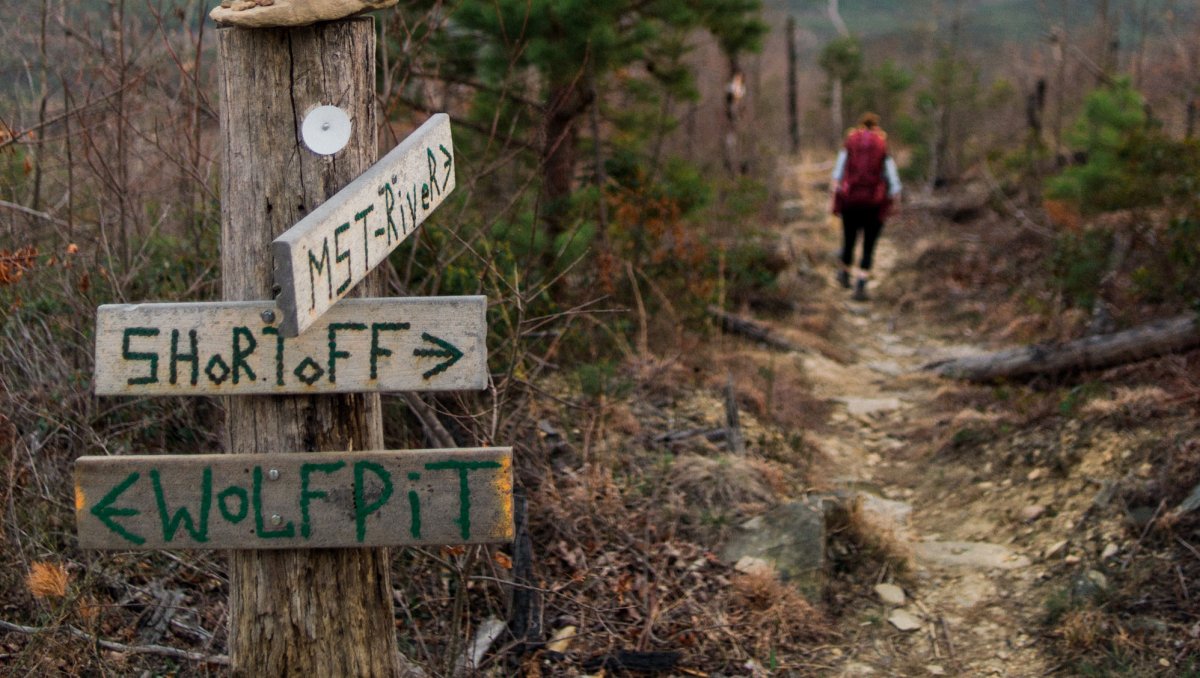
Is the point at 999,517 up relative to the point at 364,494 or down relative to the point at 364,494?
down

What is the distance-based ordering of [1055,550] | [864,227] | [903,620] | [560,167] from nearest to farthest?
[903,620] → [1055,550] → [560,167] → [864,227]

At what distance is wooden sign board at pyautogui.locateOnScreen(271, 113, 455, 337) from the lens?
6.64 feet

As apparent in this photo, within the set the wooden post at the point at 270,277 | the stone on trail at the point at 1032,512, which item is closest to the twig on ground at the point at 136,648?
the wooden post at the point at 270,277

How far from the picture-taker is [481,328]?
231 cm

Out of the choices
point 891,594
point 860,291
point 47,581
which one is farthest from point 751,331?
point 47,581

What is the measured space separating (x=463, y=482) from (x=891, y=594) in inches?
113

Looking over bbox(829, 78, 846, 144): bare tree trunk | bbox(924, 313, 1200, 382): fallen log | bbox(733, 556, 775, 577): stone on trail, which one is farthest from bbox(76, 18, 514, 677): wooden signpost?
bbox(829, 78, 846, 144): bare tree trunk

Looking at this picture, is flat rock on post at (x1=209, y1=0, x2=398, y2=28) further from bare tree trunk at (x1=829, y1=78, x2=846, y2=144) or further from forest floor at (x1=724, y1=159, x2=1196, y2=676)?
bare tree trunk at (x1=829, y1=78, x2=846, y2=144)

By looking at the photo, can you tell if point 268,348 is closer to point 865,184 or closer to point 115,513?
point 115,513

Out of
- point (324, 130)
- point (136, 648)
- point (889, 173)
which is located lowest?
point (136, 648)

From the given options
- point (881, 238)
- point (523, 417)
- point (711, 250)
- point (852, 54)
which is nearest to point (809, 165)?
point (852, 54)

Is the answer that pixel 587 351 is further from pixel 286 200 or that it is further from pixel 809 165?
pixel 809 165

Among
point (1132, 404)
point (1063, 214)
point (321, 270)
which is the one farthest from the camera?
point (1063, 214)

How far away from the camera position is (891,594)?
4.66 m
